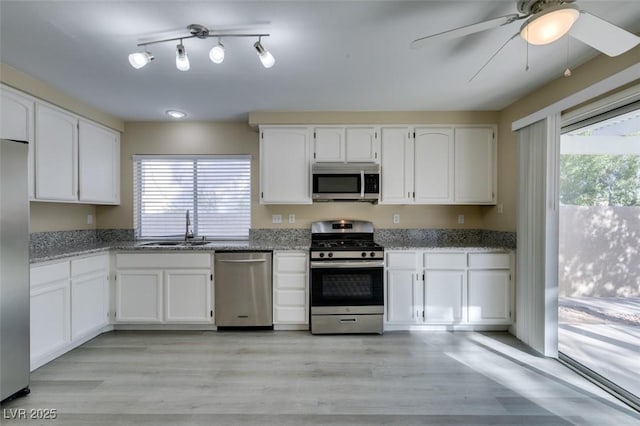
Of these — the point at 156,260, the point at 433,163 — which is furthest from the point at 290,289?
the point at 433,163

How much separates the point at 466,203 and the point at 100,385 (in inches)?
151

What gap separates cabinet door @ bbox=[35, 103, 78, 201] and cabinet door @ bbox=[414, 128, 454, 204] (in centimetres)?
363

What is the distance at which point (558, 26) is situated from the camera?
1.34 meters

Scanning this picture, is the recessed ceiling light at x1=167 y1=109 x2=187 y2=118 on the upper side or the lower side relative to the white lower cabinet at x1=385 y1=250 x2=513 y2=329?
upper

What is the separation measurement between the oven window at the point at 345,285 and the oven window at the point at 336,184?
0.94m

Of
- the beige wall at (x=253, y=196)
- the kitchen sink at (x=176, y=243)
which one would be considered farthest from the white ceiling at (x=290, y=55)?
the kitchen sink at (x=176, y=243)

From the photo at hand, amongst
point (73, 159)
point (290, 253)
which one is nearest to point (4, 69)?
point (73, 159)

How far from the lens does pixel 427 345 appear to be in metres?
2.86

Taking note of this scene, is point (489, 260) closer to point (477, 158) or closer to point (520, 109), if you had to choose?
point (477, 158)

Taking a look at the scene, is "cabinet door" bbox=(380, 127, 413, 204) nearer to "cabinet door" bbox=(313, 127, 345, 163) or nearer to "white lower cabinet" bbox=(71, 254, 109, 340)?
"cabinet door" bbox=(313, 127, 345, 163)

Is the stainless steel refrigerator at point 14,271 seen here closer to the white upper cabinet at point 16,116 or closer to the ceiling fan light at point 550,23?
Result: the white upper cabinet at point 16,116

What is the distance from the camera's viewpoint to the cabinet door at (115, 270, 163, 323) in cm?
317

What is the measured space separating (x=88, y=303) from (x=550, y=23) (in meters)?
4.04

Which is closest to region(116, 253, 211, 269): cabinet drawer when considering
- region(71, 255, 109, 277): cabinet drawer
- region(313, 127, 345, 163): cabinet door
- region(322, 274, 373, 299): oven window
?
region(71, 255, 109, 277): cabinet drawer
